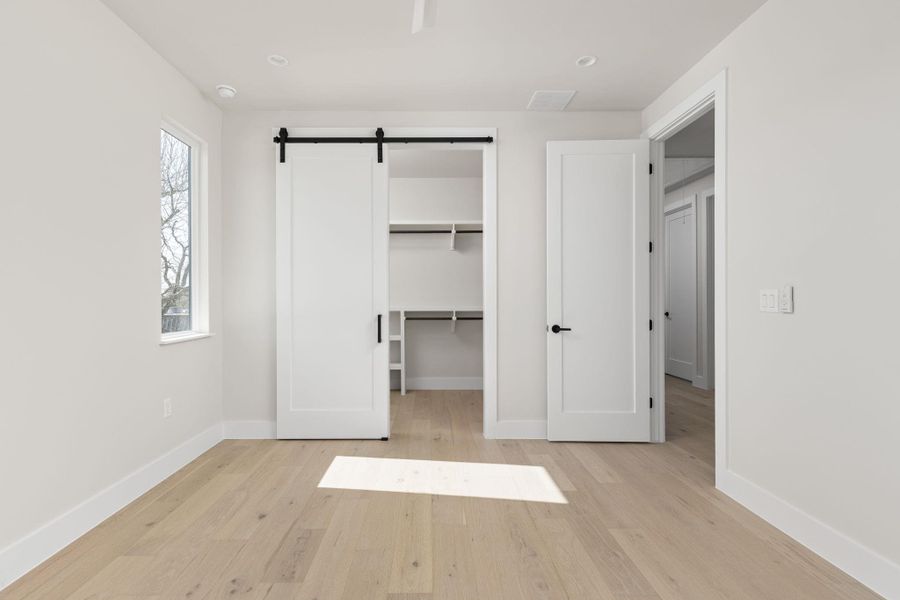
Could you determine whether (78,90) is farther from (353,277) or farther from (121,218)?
(353,277)

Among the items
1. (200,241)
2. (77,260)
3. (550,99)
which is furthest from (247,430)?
(550,99)

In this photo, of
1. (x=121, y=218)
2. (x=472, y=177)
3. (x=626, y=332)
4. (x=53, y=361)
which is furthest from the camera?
(x=472, y=177)

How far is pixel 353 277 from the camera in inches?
147

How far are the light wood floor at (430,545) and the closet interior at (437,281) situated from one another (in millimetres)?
2691

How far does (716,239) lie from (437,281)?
3.42 metres

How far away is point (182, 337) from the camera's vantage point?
320cm

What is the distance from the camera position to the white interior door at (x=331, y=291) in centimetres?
371

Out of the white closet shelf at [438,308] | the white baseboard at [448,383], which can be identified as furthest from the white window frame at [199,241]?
the white baseboard at [448,383]

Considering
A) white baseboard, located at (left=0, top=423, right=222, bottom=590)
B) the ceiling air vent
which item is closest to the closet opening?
the ceiling air vent

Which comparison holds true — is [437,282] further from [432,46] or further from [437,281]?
[432,46]

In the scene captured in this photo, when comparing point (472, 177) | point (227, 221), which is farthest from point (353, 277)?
point (472, 177)

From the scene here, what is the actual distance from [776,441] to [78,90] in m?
3.69

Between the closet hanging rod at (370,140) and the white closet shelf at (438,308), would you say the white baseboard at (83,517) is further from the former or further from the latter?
the white closet shelf at (438,308)

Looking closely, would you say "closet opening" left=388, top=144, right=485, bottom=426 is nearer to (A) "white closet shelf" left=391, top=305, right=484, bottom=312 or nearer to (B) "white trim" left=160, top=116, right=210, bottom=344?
(A) "white closet shelf" left=391, top=305, right=484, bottom=312
